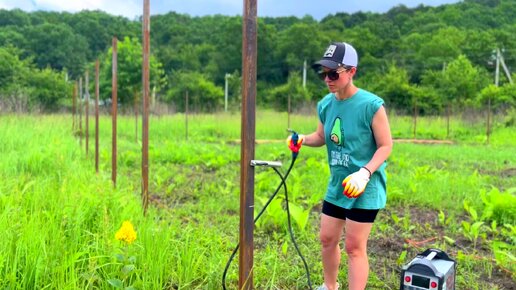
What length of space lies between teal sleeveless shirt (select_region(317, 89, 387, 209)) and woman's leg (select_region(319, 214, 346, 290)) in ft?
0.43

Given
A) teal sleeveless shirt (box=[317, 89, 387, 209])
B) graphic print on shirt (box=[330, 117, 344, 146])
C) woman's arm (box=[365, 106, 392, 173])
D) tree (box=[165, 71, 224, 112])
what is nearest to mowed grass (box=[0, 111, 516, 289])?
teal sleeveless shirt (box=[317, 89, 387, 209])

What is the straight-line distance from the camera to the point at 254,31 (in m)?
2.24

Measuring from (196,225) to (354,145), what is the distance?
7.00ft

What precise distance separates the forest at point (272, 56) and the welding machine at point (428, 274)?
11.2 m

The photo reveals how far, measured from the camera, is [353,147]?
99.0 inches

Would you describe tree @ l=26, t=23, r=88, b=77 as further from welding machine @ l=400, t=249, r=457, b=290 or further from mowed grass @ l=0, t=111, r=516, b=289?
welding machine @ l=400, t=249, r=457, b=290

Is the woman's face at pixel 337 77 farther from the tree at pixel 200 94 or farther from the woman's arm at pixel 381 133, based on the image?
the tree at pixel 200 94

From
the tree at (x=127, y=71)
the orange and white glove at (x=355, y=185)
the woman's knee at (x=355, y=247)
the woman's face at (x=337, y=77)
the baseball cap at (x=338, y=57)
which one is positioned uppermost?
the tree at (x=127, y=71)

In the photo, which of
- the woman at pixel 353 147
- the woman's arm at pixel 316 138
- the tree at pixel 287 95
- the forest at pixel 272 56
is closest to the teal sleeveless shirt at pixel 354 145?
the woman at pixel 353 147

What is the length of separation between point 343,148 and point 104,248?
4.52 ft

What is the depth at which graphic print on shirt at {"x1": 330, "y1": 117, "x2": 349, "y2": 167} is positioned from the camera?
2555 millimetres

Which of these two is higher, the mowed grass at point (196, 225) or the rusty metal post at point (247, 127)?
the rusty metal post at point (247, 127)

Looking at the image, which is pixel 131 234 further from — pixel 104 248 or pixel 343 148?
pixel 343 148

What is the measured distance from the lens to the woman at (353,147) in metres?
2.45
